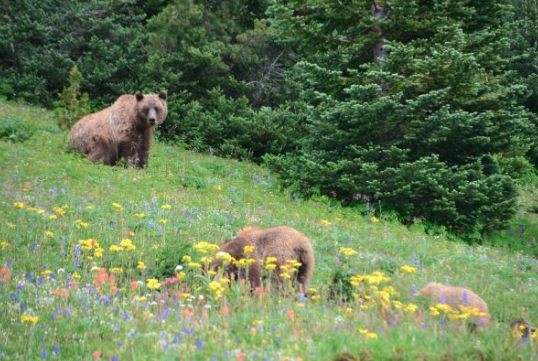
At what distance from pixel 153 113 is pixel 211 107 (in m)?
7.13

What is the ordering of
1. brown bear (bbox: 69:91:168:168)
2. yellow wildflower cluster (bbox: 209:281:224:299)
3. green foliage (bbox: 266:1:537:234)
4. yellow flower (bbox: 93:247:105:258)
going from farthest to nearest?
brown bear (bbox: 69:91:168:168) < green foliage (bbox: 266:1:537:234) < yellow flower (bbox: 93:247:105:258) < yellow wildflower cluster (bbox: 209:281:224:299)

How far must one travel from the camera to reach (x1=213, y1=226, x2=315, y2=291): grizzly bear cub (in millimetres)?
6629

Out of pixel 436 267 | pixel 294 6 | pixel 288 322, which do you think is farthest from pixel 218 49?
pixel 288 322

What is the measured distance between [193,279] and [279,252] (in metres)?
1.10

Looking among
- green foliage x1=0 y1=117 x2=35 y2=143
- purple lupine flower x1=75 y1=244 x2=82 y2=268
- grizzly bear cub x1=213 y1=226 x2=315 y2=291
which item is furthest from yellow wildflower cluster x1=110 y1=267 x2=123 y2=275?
green foliage x1=0 y1=117 x2=35 y2=143

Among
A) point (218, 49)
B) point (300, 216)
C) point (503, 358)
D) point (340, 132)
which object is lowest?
point (300, 216)

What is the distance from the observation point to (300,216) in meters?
12.0

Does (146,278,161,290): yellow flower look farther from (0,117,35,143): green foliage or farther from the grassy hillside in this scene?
(0,117,35,143): green foliage

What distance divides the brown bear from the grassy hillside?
668 mm

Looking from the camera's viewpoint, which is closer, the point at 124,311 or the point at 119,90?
the point at 124,311

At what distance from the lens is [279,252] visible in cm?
669

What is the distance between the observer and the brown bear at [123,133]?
49.5ft

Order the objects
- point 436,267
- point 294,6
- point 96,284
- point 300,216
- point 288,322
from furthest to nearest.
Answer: point 294,6 → point 300,216 → point 436,267 → point 96,284 → point 288,322

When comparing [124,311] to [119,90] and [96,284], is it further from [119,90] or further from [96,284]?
[119,90]
